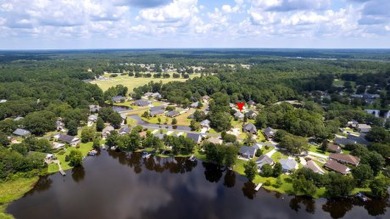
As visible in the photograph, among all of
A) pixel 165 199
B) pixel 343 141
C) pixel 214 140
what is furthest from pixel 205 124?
pixel 165 199

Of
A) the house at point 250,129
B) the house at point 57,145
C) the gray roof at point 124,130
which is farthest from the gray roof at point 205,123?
the house at point 57,145

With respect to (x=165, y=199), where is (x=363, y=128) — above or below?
above

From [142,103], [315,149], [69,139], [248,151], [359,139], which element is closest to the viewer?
[248,151]

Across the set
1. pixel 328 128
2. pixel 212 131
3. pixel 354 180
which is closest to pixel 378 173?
pixel 354 180

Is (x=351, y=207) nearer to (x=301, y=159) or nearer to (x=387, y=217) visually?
(x=387, y=217)

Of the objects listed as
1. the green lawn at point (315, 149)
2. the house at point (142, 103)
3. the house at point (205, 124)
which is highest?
the house at point (205, 124)

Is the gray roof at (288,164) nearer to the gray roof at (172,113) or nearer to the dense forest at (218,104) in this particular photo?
the dense forest at (218,104)

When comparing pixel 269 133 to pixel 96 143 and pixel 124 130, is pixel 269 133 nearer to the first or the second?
pixel 124 130
